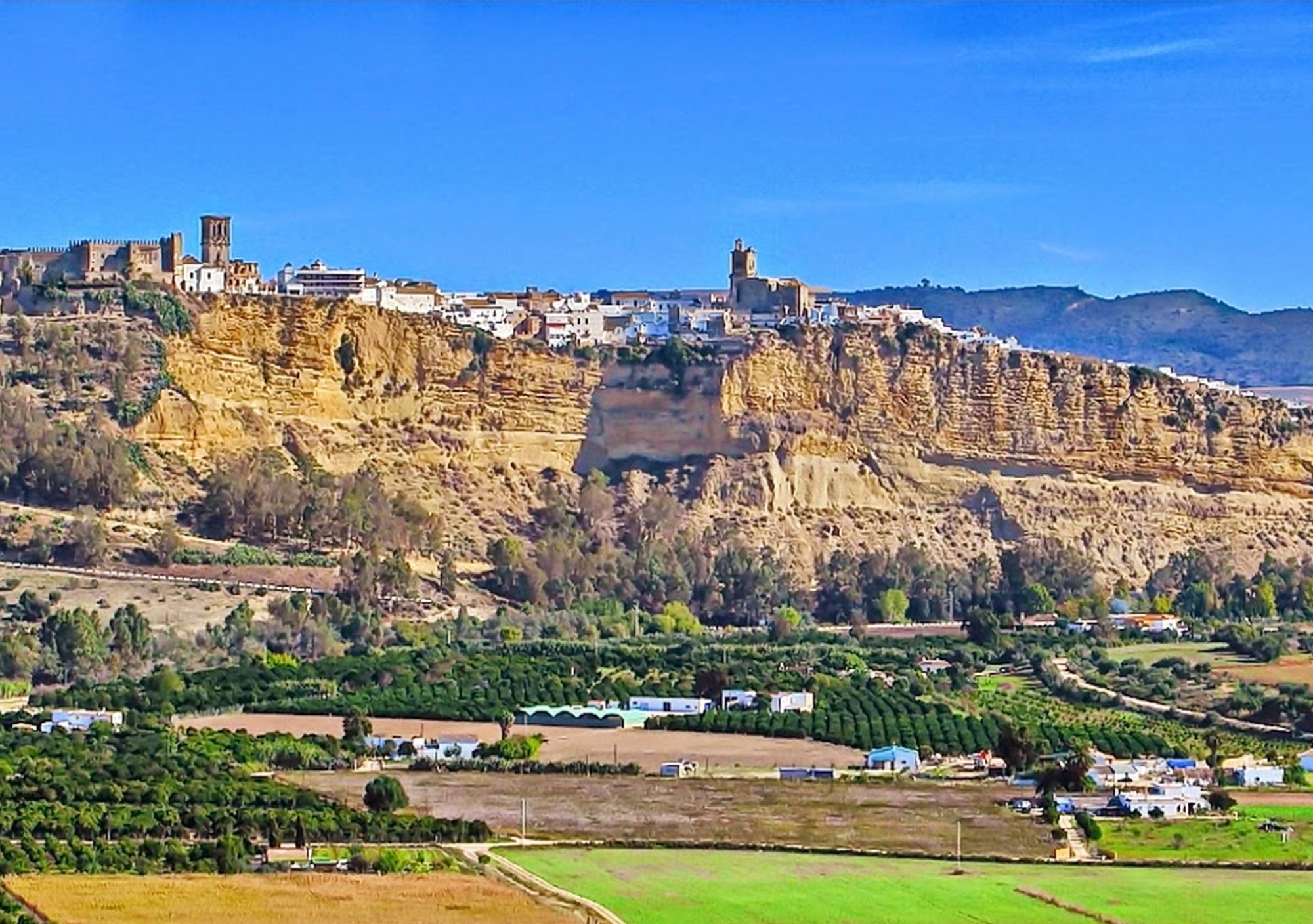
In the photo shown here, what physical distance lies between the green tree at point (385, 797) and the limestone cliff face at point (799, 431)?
110 feet

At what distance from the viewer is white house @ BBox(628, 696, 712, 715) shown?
58156mm

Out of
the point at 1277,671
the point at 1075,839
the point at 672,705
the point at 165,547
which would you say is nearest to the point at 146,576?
the point at 165,547

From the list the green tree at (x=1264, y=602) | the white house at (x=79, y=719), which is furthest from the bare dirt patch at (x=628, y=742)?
the green tree at (x=1264, y=602)

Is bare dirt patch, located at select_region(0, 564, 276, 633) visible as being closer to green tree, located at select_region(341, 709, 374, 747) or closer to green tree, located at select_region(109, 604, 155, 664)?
green tree, located at select_region(109, 604, 155, 664)

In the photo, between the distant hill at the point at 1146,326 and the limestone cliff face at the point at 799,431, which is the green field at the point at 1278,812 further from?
the distant hill at the point at 1146,326

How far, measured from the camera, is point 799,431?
8450 centimetres

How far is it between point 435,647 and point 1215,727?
18881 millimetres

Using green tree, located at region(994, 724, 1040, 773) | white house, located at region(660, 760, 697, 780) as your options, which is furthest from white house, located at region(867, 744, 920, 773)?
white house, located at region(660, 760, 697, 780)

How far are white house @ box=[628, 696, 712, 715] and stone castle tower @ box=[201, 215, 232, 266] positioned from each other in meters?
34.3

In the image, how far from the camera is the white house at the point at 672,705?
191 ft

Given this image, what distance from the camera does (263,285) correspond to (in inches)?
3509

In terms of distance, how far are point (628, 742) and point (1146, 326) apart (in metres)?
139

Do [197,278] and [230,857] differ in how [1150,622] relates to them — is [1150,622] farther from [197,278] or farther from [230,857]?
[230,857]

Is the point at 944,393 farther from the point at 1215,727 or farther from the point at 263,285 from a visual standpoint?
the point at 1215,727
